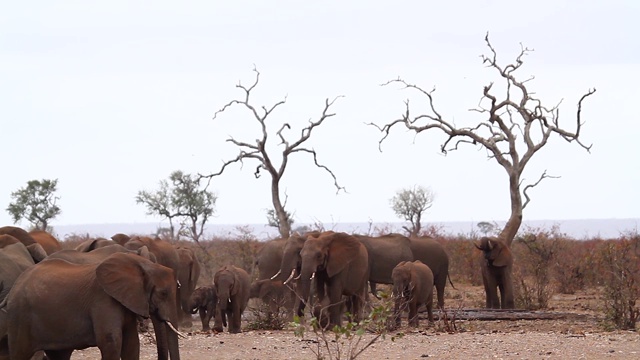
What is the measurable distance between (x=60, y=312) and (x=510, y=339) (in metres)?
6.76

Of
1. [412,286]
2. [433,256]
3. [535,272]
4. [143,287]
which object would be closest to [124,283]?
[143,287]

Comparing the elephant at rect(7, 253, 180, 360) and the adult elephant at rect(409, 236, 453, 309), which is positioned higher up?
the adult elephant at rect(409, 236, 453, 309)

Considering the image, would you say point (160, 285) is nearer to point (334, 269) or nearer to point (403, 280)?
point (334, 269)

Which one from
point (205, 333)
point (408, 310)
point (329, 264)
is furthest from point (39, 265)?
point (408, 310)

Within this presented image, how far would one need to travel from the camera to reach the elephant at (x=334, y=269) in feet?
62.8

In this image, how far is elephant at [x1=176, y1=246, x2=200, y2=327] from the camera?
21250 millimetres

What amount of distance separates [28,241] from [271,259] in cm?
799

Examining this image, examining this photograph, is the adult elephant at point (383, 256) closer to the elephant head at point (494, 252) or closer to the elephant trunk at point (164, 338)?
the elephant head at point (494, 252)

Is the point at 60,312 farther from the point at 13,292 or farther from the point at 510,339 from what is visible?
the point at 510,339

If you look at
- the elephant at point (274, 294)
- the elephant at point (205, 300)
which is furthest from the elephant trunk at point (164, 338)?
the elephant at point (205, 300)

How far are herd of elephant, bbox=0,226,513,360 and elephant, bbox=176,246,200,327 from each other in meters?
0.03

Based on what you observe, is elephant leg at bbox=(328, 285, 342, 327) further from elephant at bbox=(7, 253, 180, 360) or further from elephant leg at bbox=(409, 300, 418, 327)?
elephant at bbox=(7, 253, 180, 360)

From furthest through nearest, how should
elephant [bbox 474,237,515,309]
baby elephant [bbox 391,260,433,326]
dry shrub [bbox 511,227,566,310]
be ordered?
dry shrub [bbox 511,227,566,310] → elephant [bbox 474,237,515,309] → baby elephant [bbox 391,260,433,326]

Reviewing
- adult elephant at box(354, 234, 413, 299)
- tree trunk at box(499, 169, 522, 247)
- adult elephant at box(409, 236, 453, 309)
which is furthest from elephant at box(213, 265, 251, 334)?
tree trunk at box(499, 169, 522, 247)
